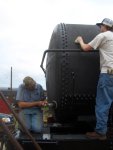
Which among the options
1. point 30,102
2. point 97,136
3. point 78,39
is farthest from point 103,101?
point 30,102

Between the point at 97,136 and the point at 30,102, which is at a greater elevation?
the point at 30,102

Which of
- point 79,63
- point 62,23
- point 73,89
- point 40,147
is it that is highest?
point 62,23

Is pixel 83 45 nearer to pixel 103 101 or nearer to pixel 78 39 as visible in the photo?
pixel 78 39

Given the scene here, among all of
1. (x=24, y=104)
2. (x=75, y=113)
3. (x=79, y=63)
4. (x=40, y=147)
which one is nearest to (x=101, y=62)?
(x=79, y=63)

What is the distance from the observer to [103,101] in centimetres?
600

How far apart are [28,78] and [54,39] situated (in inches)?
45.2

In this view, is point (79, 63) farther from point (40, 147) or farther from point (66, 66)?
point (40, 147)

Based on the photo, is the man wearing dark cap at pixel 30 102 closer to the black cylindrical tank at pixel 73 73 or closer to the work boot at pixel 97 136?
the black cylindrical tank at pixel 73 73

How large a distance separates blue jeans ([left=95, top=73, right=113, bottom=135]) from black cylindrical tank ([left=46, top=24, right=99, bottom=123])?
0.30 meters

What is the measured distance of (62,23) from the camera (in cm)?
680

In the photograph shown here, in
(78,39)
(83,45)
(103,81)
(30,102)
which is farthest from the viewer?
(30,102)

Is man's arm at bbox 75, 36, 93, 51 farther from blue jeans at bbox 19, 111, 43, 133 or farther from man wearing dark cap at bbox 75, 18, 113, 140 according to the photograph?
blue jeans at bbox 19, 111, 43, 133

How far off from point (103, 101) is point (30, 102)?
5.89 ft

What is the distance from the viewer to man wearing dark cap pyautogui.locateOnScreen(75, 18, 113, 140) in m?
5.96
